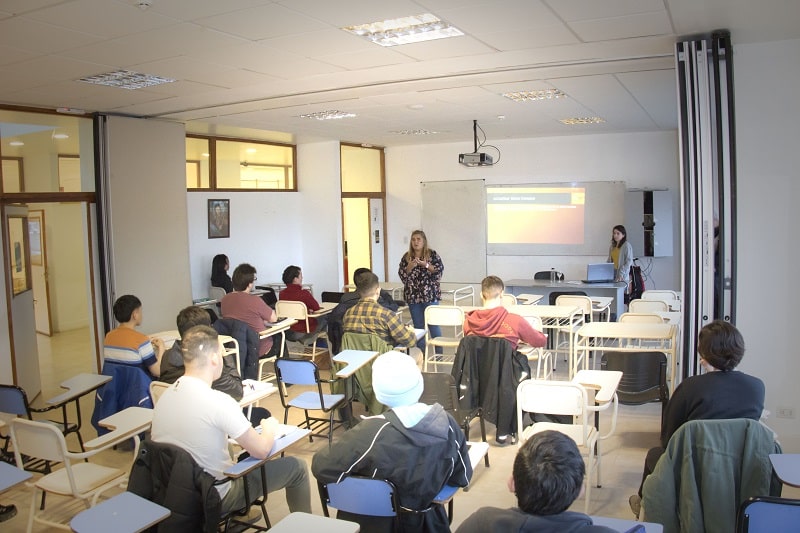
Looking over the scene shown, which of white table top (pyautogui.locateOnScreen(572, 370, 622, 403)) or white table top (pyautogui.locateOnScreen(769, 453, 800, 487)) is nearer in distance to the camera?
white table top (pyautogui.locateOnScreen(769, 453, 800, 487))

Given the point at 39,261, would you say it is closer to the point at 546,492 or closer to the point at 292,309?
the point at 292,309

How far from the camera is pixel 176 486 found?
9.11 ft

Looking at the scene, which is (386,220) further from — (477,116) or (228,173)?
(477,116)

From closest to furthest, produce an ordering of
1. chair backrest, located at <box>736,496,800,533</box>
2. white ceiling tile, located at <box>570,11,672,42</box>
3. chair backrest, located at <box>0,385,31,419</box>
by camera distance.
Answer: chair backrest, located at <box>736,496,800,533</box> < white ceiling tile, located at <box>570,11,672,42</box> < chair backrest, located at <box>0,385,31,419</box>

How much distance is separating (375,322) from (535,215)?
6953 millimetres

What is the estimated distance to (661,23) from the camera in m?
4.17

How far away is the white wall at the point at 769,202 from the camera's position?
4.50 m

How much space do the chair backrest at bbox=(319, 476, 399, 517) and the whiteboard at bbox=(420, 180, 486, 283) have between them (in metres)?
9.54

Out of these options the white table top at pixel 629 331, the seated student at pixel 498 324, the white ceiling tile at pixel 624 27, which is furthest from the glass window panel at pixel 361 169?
the white ceiling tile at pixel 624 27

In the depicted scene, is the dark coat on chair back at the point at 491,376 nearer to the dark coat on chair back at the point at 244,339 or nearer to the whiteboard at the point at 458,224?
the dark coat on chair back at the point at 244,339

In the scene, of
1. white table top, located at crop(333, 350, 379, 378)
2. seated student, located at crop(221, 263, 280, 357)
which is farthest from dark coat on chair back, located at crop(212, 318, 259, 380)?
white table top, located at crop(333, 350, 379, 378)

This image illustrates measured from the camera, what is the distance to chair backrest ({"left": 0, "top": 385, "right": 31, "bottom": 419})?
4207 millimetres

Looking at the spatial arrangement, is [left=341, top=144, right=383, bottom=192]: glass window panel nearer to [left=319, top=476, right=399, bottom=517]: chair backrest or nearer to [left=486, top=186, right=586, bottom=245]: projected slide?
[left=486, top=186, right=586, bottom=245]: projected slide

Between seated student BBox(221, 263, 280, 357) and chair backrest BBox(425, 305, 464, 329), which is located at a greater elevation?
seated student BBox(221, 263, 280, 357)
